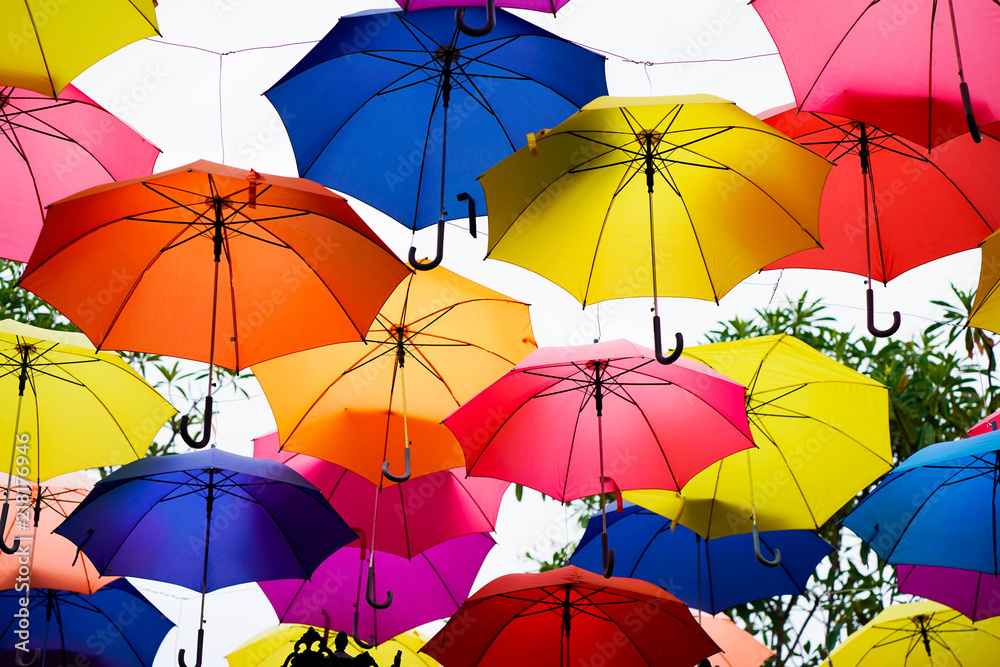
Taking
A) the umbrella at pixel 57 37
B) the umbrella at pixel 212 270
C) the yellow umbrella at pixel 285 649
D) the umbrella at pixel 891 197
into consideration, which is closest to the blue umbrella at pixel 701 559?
the yellow umbrella at pixel 285 649

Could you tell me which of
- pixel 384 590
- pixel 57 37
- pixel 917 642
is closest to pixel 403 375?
pixel 384 590

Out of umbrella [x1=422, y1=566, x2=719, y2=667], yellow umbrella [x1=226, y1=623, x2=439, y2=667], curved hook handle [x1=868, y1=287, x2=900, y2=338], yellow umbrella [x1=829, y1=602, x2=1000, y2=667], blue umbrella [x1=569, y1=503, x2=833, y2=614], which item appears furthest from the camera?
yellow umbrella [x1=226, y1=623, x2=439, y2=667]

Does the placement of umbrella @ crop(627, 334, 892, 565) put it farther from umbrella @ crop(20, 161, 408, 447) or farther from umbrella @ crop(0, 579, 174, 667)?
umbrella @ crop(0, 579, 174, 667)

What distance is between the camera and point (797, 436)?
504 centimetres

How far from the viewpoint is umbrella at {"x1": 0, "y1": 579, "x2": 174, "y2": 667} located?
5.89 metres

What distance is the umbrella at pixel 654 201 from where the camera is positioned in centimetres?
395

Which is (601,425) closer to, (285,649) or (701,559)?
(701,559)

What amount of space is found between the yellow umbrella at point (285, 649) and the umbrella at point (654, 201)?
3012 millimetres

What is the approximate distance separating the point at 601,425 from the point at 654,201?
1166 millimetres

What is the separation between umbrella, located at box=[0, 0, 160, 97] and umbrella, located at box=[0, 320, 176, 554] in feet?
5.64

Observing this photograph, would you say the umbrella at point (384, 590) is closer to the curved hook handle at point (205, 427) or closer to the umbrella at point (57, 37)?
the curved hook handle at point (205, 427)

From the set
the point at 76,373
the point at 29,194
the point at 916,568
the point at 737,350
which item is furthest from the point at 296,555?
the point at 916,568

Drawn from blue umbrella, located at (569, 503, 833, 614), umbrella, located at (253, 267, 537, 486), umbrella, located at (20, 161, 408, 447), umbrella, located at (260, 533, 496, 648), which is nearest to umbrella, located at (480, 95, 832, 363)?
umbrella, located at (20, 161, 408, 447)

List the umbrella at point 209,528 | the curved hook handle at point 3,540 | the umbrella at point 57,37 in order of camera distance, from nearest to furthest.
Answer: the umbrella at point 57,37 < the curved hook handle at point 3,540 < the umbrella at point 209,528
